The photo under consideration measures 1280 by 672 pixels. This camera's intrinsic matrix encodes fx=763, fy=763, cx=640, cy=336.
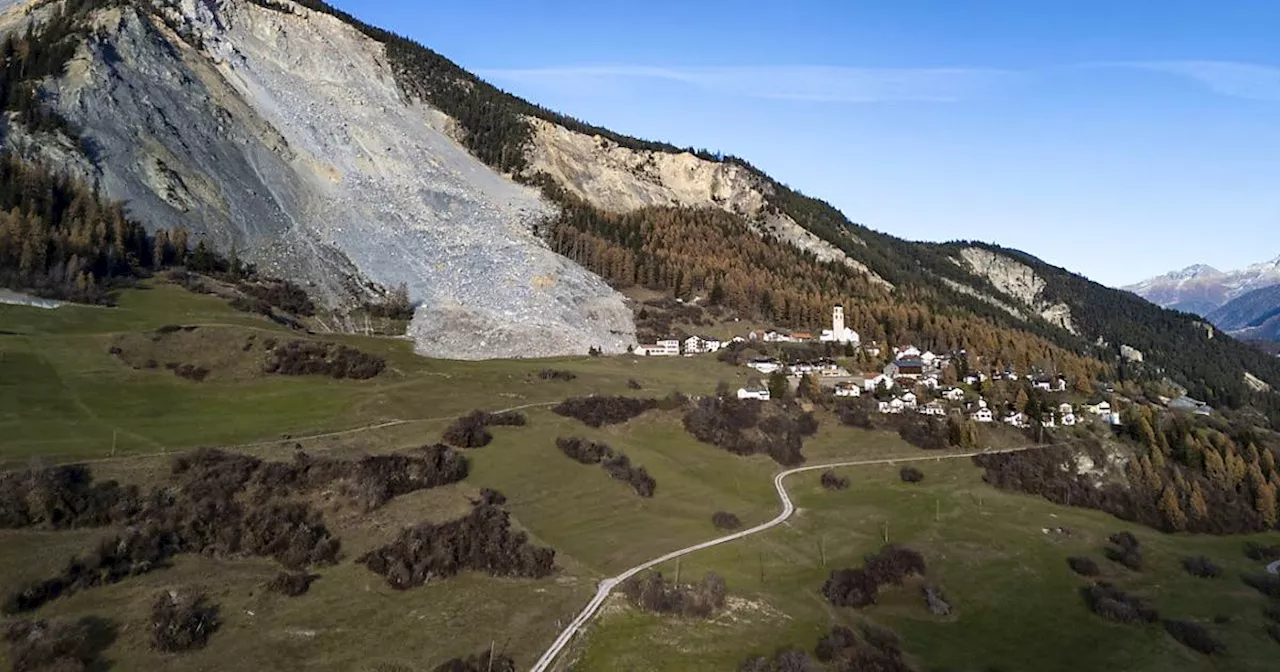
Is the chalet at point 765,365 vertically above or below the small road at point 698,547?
above

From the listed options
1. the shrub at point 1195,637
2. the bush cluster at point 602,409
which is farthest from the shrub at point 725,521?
the shrub at point 1195,637

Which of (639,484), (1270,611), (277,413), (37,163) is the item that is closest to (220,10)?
(37,163)

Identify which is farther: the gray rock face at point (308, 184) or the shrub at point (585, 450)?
the gray rock face at point (308, 184)

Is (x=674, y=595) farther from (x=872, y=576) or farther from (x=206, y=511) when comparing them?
(x=206, y=511)

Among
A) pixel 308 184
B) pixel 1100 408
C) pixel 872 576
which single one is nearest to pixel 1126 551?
pixel 872 576

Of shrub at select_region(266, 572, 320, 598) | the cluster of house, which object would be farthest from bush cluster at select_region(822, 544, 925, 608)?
the cluster of house

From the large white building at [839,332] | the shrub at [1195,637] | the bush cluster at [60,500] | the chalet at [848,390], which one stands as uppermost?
the large white building at [839,332]

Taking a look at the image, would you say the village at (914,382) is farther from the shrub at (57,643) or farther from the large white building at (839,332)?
the shrub at (57,643)

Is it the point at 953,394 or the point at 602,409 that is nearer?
the point at 602,409
